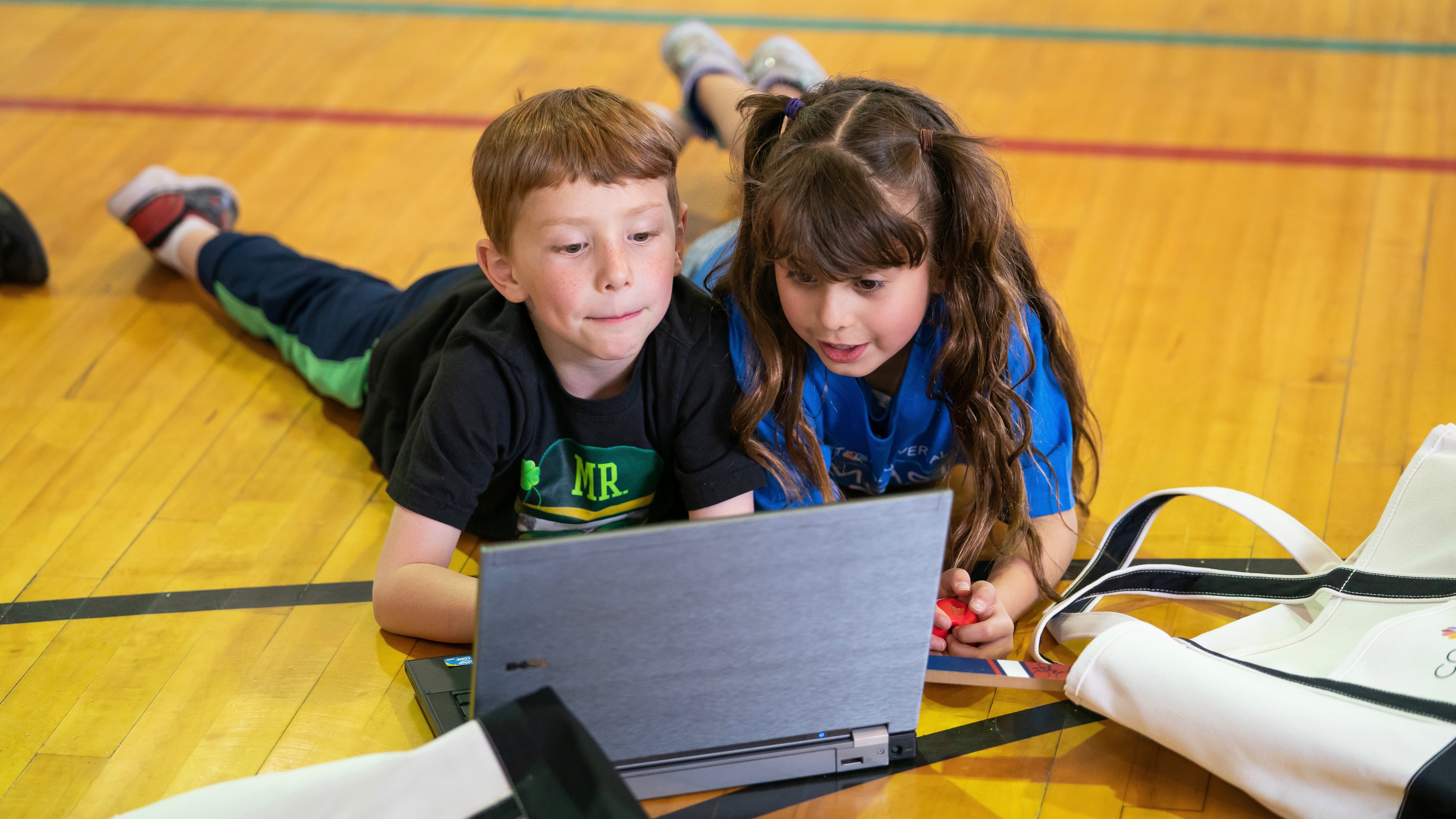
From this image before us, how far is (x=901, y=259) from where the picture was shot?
1.13 meters

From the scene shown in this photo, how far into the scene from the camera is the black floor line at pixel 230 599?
135 cm

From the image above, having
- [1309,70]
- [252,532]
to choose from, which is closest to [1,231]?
[252,532]

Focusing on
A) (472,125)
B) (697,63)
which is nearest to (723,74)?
(697,63)

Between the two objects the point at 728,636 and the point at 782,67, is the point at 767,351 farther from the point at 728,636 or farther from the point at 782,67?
the point at 782,67

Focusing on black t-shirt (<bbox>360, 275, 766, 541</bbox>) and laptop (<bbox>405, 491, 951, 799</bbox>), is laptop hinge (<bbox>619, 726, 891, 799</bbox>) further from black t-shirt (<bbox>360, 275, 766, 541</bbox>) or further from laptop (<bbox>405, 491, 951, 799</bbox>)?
black t-shirt (<bbox>360, 275, 766, 541</bbox>)

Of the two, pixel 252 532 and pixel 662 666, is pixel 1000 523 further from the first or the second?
pixel 252 532

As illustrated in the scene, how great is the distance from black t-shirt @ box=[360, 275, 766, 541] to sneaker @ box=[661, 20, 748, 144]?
2.75 feet

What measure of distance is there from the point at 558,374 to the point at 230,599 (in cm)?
45

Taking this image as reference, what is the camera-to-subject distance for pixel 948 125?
1.19 m

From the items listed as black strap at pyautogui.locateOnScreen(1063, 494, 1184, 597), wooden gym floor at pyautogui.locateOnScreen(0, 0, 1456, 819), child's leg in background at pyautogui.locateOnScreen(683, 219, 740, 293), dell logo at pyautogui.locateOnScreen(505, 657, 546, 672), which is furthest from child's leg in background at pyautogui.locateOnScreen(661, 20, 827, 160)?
dell logo at pyautogui.locateOnScreen(505, 657, 546, 672)

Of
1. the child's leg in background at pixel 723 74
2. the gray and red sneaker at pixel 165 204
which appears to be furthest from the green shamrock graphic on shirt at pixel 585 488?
the gray and red sneaker at pixel 165 204

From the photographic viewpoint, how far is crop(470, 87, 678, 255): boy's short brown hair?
1.14 metres

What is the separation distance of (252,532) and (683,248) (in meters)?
0.63

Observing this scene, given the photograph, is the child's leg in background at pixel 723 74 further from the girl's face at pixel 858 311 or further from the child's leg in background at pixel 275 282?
the girl's face at pixel 858 311
